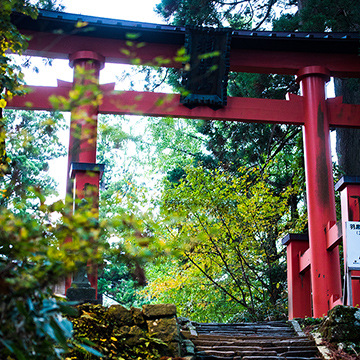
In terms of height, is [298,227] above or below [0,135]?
above

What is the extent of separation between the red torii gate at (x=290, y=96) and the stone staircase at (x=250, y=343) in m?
1.18

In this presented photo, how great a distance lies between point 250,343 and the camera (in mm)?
5676

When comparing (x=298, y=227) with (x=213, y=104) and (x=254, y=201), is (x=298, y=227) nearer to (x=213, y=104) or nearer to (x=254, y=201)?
(x=254, y=201)

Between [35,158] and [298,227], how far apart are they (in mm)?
12878

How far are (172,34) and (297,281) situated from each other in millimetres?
4027

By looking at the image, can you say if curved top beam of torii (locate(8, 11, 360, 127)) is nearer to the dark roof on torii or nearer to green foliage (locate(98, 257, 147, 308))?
the dark roof on torii

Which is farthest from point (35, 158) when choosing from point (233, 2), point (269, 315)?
point (269, 315)

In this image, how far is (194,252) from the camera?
10.2 m

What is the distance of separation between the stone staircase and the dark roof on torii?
4220 millimetres

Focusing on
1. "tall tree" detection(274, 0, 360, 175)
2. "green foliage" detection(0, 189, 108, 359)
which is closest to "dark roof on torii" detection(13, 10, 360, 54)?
"tall tree" detection(274, 0, 360, 175)

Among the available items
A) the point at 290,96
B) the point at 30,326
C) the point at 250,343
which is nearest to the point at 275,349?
the point at 250,343

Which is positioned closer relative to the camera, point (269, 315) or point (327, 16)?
point (269, 315)

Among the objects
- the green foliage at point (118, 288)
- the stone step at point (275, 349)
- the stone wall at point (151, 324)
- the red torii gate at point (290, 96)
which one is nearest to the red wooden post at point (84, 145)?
the red torii gate at point (290, 96)

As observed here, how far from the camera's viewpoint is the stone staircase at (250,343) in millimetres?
5277
